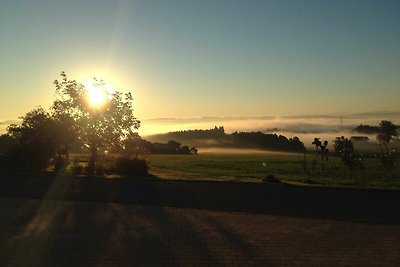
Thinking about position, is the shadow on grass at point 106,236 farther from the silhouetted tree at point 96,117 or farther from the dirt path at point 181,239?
the silhouetted tree at point 96,117

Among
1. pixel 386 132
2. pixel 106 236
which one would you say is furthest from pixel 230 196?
pixel 386 132

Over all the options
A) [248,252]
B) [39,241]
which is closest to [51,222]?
[39,241]

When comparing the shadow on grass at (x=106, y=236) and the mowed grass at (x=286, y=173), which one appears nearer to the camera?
the shadow on grass at (x=106, y=236)

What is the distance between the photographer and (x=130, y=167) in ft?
103

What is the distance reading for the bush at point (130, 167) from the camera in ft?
101

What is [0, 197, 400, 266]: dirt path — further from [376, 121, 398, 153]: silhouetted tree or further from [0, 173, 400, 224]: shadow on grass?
[376, 121, 398, 153]: silhouetted tree

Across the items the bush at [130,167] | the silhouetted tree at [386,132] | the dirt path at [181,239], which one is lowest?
the dirt path at [181,239]

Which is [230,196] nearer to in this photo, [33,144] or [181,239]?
[181,239]

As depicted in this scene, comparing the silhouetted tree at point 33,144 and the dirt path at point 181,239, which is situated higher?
the silhouetted tree at point 33,144

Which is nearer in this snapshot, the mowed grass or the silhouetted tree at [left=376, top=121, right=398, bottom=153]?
the mowed grass

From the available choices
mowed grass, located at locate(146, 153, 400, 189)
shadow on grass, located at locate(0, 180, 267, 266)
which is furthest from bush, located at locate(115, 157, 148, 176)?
shadow on grass, located at locate(0, 180, 267, 266)

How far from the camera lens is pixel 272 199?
59.3 feet

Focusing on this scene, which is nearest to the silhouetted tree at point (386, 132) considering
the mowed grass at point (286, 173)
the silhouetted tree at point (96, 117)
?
the mowed grass at point (286, 173)

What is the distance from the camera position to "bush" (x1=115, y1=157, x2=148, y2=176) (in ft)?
101
